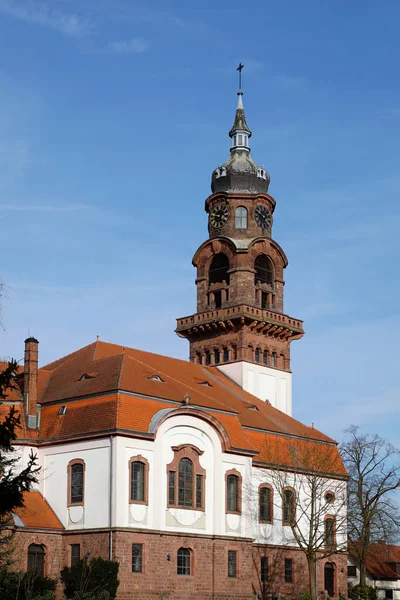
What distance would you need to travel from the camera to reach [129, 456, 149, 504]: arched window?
185ft

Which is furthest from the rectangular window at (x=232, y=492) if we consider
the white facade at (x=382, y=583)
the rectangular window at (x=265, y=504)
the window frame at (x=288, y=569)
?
the white facade at (x=382, y=583)

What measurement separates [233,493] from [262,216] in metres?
29.0

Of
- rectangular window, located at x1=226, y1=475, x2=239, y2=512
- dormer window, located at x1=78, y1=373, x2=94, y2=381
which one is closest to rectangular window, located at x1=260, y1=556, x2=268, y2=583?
rectangular window, located at x1=226, y1=475, x2=239, y2=512

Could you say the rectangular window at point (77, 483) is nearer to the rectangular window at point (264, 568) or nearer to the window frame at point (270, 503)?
the window frame at point (270, 503)

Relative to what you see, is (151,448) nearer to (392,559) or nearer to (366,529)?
(366,529)

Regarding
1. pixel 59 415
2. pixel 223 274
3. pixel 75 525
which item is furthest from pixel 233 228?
pixel 75 525

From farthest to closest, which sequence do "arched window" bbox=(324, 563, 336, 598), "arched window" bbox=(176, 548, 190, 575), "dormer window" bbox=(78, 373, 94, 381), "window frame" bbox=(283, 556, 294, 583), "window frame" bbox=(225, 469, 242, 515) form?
"arched window" bbox=(324, 563, 336, 598) → "window frame" bbox=(283, 556, 294, 583) → "dormer window" bbox=(78, 373, 94, 381) → "window frame" bbox=(225, 469, 242, 515) → "arched window" bbox=(176, 548, 190, 575)

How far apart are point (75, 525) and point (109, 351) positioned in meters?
15.2

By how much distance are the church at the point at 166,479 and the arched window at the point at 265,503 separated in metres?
0.09

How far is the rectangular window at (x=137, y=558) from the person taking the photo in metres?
55.2

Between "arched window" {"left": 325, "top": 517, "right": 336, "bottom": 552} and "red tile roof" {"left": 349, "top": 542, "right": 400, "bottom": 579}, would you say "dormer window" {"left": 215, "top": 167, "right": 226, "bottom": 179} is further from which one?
"red tile roof" {"left": 349, "top": 542, "right": 400, "bottom": 579}

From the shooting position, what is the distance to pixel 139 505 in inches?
2216

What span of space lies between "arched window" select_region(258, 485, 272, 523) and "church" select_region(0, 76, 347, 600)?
9 centimetres

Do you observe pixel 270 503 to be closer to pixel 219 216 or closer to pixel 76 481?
pixel 76 481
